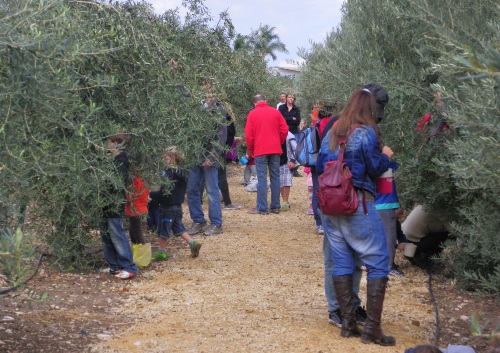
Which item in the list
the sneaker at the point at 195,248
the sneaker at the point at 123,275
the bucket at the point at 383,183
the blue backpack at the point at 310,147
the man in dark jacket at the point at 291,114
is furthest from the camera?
the man in dark jacket at the point at 291,114

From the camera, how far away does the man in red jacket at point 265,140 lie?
13328mm

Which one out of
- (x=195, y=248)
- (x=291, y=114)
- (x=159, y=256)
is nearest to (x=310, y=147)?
(x=195, y=248)

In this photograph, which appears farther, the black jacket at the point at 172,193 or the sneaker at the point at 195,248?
the black jacket at the point at 172,193

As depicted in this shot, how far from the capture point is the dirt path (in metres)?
5.85

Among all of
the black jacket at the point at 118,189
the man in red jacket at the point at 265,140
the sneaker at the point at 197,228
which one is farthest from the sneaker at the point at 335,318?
the man in red jacket at the point at 265,140

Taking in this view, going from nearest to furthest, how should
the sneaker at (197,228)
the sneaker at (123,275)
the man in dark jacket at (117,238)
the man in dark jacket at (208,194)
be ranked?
the man in dark jacket at (117,238), the sneaker at (123,275), the man in dark jacket at (208,194), the sneaker at (197,228)

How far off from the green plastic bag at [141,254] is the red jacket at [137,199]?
15.1 inches

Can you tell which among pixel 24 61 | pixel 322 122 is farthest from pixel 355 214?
pixel 322 122

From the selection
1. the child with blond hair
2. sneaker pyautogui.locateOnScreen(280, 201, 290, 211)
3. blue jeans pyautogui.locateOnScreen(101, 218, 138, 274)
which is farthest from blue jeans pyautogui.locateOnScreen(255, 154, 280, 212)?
blue jeans pyautogui.locateOnScreen(101, 218, 138, 274)

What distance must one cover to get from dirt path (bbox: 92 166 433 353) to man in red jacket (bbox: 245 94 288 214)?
8.90 feet

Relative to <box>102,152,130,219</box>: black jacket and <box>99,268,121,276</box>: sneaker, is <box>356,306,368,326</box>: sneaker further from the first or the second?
<box>99,268,121,276</box>: sneaker

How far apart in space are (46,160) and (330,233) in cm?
226

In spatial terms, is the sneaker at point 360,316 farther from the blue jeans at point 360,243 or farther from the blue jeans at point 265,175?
the blue jeans at point 265,175

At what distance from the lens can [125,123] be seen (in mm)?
7734
